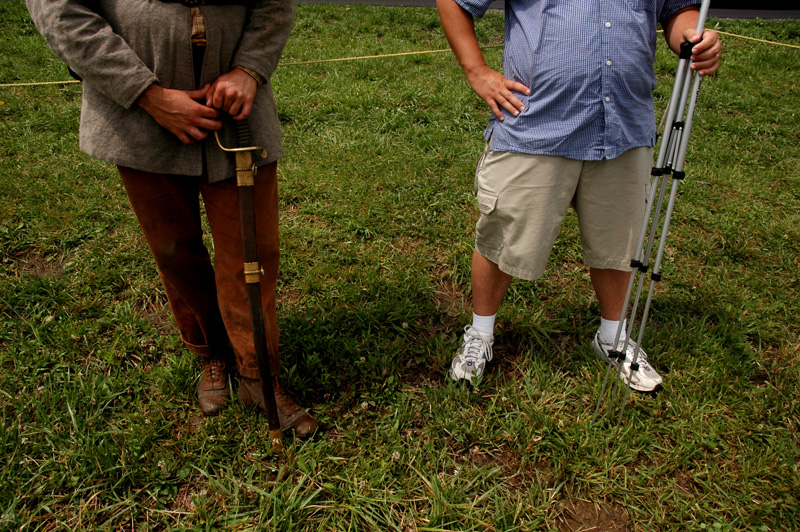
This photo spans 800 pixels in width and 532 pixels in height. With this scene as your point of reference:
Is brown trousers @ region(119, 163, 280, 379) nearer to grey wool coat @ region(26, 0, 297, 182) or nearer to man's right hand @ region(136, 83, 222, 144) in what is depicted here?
grey wool coat @ region(26, 0, 297, 182)

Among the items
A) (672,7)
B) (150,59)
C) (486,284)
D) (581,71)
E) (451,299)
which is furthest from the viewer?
(451,299)

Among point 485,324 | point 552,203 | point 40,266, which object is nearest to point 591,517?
point 485,324

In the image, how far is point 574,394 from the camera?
8.51 ft

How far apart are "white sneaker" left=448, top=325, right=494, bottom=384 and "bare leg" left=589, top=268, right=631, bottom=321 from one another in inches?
21.4

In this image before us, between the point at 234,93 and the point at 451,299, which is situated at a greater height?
the point at 234,93

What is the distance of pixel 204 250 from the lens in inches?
91.0

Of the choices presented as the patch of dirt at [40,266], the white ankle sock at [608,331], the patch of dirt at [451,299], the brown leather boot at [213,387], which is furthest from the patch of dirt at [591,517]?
the patch of dirt at [40,266]

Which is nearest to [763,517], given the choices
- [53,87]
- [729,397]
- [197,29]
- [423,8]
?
[729,397]

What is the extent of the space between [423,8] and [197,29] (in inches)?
308

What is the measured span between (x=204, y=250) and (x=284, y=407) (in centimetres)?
71

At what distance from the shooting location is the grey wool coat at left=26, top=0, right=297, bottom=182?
1705mm

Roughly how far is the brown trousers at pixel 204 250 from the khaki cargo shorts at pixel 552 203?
893 millimetres

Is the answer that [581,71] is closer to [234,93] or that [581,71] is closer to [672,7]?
[672,7]

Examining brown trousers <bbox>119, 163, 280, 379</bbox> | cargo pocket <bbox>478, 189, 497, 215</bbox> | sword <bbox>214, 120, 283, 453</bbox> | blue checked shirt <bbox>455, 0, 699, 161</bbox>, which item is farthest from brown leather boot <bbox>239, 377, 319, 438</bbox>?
blue checked shirt <bbox>455, 0, 699, 161</bbox>
